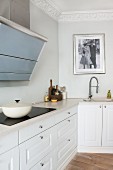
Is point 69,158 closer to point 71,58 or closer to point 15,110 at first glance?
point 15,110

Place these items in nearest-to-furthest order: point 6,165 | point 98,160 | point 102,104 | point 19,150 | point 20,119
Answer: point 6,165
point 19,150
point 20,119
point 98,160
point 102,104

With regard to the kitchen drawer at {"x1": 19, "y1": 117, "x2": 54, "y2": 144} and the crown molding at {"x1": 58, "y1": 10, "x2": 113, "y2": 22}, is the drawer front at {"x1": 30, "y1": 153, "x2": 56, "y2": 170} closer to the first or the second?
the kitchen drawer at {"x1": 19, "y1": 117, "x2": 54, "y2": 144}

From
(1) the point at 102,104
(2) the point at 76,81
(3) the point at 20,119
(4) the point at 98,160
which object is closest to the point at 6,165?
(3) the point at 20,119

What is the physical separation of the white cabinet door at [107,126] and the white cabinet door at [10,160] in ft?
6.52

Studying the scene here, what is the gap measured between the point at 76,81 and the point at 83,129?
0.98 meters

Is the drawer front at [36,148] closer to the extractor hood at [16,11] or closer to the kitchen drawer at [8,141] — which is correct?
the kitchen drawer at [8,141]

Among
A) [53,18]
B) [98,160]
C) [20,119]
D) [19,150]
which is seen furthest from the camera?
[53,18]

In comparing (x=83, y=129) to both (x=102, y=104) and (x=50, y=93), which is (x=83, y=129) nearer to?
(x=102, y=104)

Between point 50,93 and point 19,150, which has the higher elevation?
point 50,93

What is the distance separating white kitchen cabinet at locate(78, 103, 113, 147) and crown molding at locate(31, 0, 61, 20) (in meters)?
1.68

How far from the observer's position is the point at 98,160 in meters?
3.02

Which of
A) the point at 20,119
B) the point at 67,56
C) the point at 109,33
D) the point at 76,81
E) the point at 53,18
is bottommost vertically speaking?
the point at 20,119

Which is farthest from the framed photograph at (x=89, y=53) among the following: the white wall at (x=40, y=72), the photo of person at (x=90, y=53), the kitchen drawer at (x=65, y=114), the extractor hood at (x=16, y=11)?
the extractor hood at (x=16, y=11)

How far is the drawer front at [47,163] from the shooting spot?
1.98 metres
